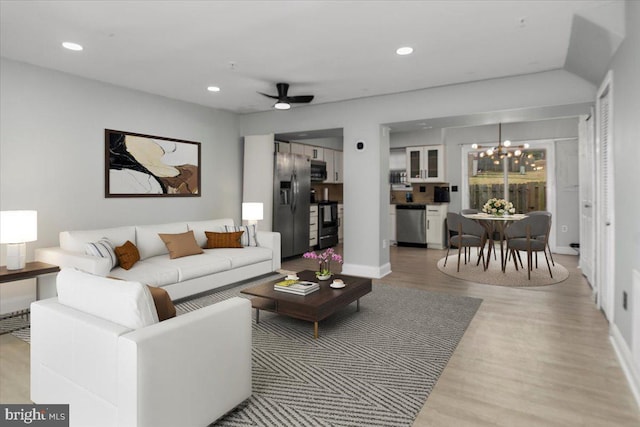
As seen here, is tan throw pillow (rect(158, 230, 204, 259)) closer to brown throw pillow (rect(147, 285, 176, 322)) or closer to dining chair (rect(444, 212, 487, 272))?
brown throw pillow (rect(147, 285, 176, 322))

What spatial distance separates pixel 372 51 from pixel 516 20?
124cm

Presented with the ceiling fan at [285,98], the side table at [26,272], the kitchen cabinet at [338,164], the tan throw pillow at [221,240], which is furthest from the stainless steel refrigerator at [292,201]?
the side table at [26,272]

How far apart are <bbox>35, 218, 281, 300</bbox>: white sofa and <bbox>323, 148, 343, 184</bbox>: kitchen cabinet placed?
3.47 meters

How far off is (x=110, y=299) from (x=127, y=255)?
2.36 meters

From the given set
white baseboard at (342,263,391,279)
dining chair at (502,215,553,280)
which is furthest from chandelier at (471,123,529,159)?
white baseboard at (342,263,391,279)

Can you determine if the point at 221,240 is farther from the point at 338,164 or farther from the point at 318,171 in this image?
the point at 338,164

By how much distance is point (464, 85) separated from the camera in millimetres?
4625

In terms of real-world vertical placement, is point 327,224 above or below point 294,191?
below

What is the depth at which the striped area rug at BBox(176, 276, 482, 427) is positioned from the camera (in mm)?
2053

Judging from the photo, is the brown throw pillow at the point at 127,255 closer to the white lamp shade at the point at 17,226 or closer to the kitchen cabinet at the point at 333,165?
the white lamp shade at the point at 17,226

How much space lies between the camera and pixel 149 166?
16.8ft

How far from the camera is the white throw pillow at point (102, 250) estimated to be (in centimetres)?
369

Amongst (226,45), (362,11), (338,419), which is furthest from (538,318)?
(226,45)

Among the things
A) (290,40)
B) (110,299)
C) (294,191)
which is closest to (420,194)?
(294,191)
